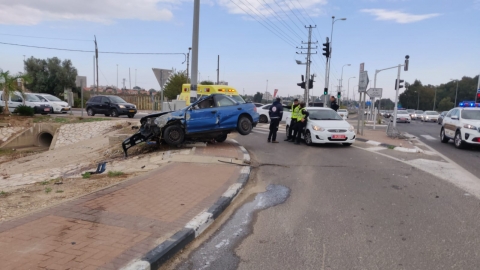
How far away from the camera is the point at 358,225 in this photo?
16.6 feet

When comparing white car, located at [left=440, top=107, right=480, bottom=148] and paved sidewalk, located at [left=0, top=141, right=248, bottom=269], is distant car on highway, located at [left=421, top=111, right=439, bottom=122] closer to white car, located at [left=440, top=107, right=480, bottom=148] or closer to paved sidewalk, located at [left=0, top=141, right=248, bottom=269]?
white car, located at [left=440, top=107, right=480, bottom=148]

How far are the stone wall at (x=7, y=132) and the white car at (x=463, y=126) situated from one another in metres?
20.1

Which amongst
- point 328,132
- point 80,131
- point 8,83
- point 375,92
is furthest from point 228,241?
point 8,83

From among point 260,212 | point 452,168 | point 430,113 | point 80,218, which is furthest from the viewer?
point 430,113

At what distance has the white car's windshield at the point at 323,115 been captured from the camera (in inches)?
537

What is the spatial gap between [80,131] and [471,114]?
17.2 metres

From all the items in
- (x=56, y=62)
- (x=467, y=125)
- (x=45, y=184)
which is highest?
(x=56, y=62)

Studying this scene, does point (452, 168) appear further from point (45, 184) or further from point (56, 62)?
point (56, 62)

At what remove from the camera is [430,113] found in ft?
143

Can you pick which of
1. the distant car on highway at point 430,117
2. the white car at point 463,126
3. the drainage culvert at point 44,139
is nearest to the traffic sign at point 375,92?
the white car at point 463,126

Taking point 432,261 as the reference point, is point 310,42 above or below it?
above

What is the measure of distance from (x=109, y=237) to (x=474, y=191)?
6587 mm

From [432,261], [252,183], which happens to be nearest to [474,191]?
[432,261]

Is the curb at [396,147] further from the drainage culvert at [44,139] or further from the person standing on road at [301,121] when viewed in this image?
the drainage culvert at [44,139]
